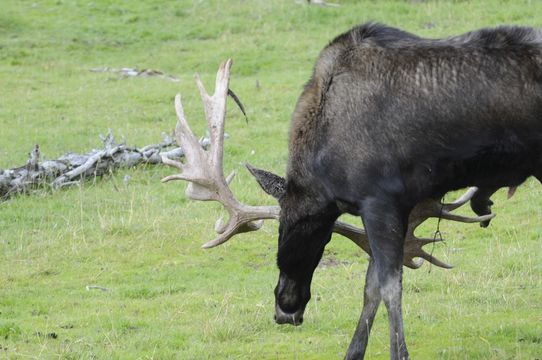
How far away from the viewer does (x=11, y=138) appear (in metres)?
18.0

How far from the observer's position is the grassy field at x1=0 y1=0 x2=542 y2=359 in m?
9.20

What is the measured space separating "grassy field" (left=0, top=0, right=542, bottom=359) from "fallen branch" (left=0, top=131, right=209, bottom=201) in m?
0.21

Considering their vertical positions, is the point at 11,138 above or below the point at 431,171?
below

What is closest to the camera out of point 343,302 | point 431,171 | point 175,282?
point 431,171

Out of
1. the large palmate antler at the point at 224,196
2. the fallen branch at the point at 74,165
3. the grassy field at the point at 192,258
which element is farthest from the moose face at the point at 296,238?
the fallen branch at the point at 74,165

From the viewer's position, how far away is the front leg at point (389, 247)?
25.3 feet

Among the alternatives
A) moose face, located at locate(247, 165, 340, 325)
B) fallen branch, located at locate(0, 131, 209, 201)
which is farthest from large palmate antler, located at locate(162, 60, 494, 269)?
fallen branch, located at locate(0, 131, 209, 201)

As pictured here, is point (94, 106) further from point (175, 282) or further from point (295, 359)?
point (295, 359)

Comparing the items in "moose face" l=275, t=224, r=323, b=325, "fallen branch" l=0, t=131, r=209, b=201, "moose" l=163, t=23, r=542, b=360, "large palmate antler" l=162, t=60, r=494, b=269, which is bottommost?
"fallen branch" l=0, t=131, r=209, b=201

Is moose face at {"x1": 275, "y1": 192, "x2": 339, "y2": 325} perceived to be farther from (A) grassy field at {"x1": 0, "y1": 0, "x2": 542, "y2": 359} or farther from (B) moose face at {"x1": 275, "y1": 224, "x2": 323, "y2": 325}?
(A) grassy field at {"x1": 0, "y1": 0, "x2": 542, "y2": 359}

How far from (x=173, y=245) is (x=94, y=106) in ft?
27.0

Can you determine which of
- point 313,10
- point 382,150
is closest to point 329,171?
point 382,150

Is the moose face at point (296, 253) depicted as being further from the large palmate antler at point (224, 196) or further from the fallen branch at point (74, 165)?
the fallen branch at point (74, 165)

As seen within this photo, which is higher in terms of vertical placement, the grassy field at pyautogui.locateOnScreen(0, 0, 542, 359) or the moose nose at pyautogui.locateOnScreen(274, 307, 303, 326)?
the moose nose at pyautogui.locateOnScreen(274, 307, 303, 326)
